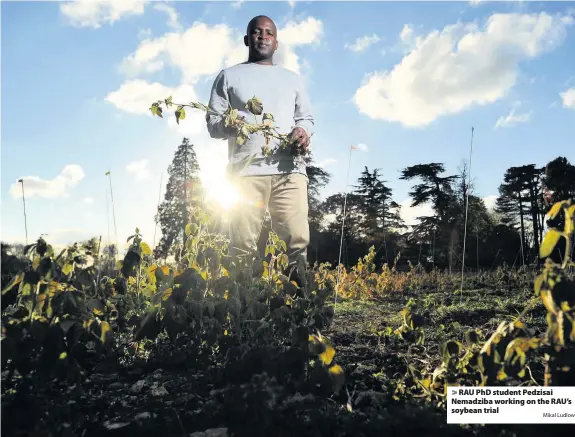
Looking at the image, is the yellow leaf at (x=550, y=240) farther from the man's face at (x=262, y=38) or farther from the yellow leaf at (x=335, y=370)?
the man's face at (x=262, y=38)

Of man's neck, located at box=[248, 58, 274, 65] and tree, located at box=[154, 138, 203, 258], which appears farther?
tree, located at box=[154, 138, 203, 258]

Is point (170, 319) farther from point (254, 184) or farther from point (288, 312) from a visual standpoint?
point (254, 184)

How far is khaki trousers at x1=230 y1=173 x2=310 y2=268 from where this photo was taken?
142 inches

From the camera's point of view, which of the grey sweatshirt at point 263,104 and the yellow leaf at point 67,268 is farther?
the grey sweatshirt at point 263,104

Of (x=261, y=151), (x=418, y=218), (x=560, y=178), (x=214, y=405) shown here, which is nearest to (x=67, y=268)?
(x=214, y=405)

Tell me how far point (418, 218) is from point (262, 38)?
31491mm

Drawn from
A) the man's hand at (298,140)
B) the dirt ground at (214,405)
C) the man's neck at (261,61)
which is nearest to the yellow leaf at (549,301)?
the dirt ground at (214,405)

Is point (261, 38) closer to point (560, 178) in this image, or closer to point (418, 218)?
point (560, 178)

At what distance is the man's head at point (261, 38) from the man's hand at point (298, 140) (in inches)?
43.3

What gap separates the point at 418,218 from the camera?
33.6 meters

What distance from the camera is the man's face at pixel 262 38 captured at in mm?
3863

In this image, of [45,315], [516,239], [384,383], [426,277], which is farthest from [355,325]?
[516,239]

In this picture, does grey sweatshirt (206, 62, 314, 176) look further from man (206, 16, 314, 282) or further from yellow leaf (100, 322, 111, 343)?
yellow leaf (100, 322, 111, 343)

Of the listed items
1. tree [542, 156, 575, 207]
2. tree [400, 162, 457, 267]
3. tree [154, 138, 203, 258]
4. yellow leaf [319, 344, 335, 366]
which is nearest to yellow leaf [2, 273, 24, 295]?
yellow leaf [319, 344, 335, 366]
